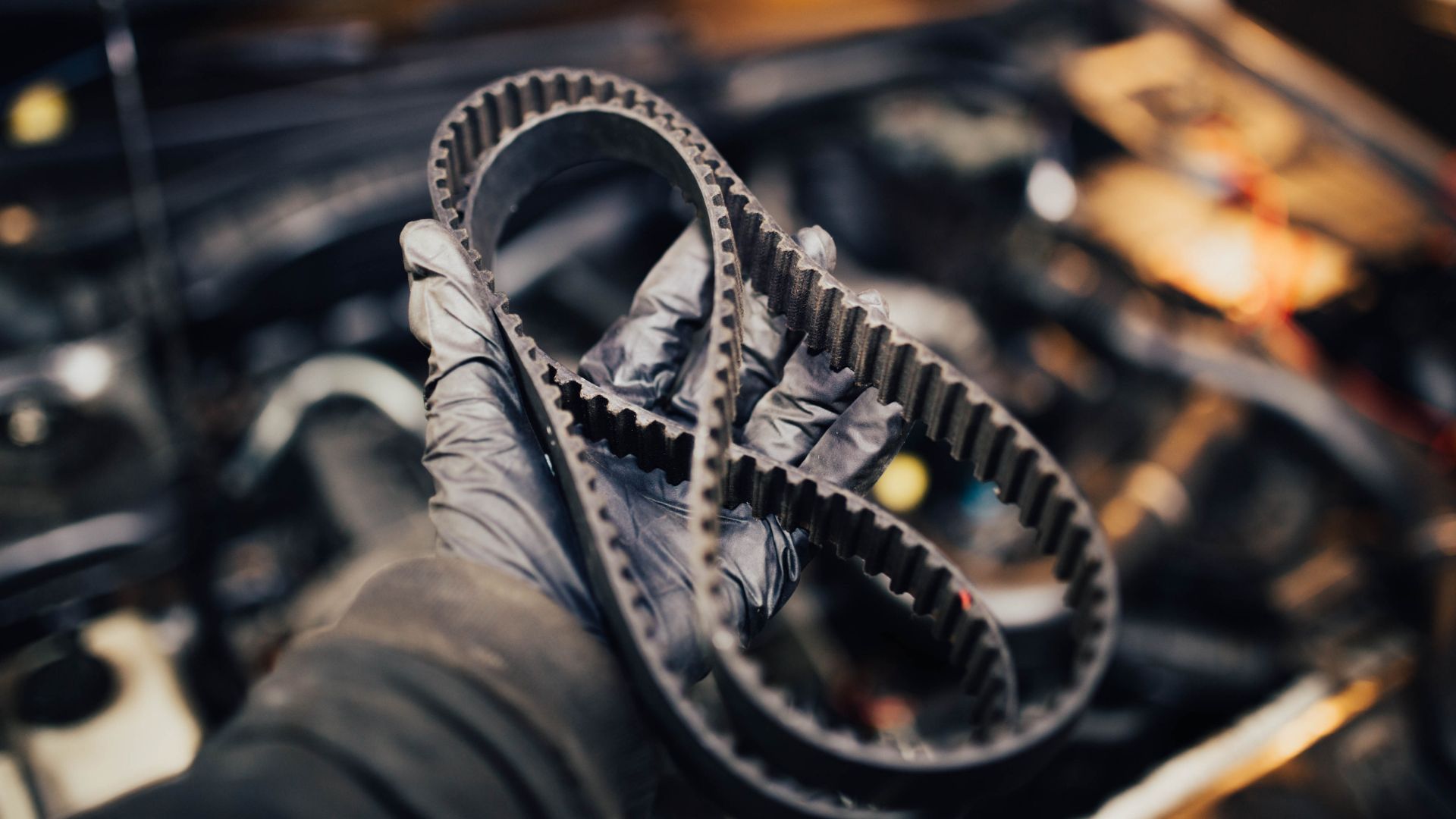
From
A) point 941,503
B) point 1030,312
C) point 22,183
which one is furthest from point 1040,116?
point 22,183

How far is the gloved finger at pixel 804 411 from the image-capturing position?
1104 mm

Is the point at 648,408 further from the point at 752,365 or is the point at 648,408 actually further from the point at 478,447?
the point at 478,447

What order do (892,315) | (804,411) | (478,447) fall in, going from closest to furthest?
(478,447)
(804,411)
(892,315)

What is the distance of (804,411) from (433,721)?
0.58 meters

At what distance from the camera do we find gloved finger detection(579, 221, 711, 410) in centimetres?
117

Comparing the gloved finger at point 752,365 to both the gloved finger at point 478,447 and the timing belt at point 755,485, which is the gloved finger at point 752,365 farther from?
the gloved finger at point 478,447

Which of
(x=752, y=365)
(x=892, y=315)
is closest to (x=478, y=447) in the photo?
(x=752, y=365)

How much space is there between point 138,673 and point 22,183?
3.69 feet

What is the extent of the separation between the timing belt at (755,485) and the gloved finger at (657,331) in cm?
7

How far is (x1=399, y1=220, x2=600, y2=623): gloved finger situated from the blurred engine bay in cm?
71

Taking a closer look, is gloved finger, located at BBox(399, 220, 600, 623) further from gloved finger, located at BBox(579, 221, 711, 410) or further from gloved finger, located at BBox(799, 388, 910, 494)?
gloved finger, located at BBox(799, 388, 910, 494)

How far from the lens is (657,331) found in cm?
118

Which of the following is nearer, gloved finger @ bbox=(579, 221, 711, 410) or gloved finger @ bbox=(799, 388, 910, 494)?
gloved finger @ bbox=(799, 388, 910, 494)

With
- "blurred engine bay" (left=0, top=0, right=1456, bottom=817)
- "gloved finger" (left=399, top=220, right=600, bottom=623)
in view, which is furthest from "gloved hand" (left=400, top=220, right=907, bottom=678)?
"blurred engine bay" (left=0, top=0, right=1456, bottom=817)
